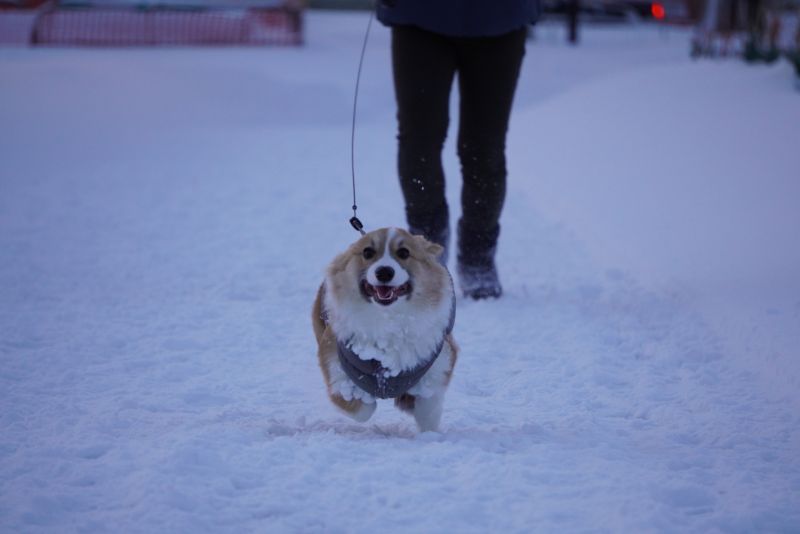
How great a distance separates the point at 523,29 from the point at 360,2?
28.7 metres

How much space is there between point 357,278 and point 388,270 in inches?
6.7

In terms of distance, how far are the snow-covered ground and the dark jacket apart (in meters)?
1.39

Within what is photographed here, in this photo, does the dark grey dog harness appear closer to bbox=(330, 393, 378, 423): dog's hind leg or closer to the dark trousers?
bbox=(330, 393, 378, 423): dog's hind leg

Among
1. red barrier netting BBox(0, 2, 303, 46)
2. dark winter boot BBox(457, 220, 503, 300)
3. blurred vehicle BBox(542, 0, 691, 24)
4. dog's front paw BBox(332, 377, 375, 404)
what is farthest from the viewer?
blurred vehicle BBox(542, 0, 691, 24)

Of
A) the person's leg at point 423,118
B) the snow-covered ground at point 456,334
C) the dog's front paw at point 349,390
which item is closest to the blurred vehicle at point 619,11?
the snow-covered ground at point 456,334

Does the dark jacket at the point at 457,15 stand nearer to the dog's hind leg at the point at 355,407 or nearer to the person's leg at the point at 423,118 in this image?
the person's leg at the point at 423,118

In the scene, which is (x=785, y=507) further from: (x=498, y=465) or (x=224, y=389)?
(x=224, y=389)

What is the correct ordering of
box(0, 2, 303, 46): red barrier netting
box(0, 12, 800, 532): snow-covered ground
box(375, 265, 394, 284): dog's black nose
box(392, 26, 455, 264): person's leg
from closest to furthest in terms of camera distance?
box(0, 12, 800, 532): snow-covered ground, box(375, 265, 394, 284): dog's black nose, box(392, 26, 455, 264): person's leg, box(0, 2, 303, 46): red barrier netting

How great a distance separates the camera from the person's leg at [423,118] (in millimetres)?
4082

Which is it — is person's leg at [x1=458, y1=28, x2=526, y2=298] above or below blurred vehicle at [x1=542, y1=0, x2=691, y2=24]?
above

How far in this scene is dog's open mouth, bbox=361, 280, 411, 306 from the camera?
2857 millimetres

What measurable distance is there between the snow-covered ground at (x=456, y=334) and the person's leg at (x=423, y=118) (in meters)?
0.55

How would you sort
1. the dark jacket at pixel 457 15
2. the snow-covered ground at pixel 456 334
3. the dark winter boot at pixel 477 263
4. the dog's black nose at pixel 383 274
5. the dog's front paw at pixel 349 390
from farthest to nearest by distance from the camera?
1. the dark winter boot at pixel 477 263
2. the dark jacket at pixel 457 15
3. the dog's front paw at pixel 349 390
4. the dog's black nose at pixel 383 274
5. the snow-covered ground at pixel 456 334

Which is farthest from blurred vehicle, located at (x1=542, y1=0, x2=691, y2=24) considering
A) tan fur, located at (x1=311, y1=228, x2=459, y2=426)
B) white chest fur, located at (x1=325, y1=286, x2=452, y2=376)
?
white chest fur, located at (x1=325, y1=286, x2=452, y2=376)
